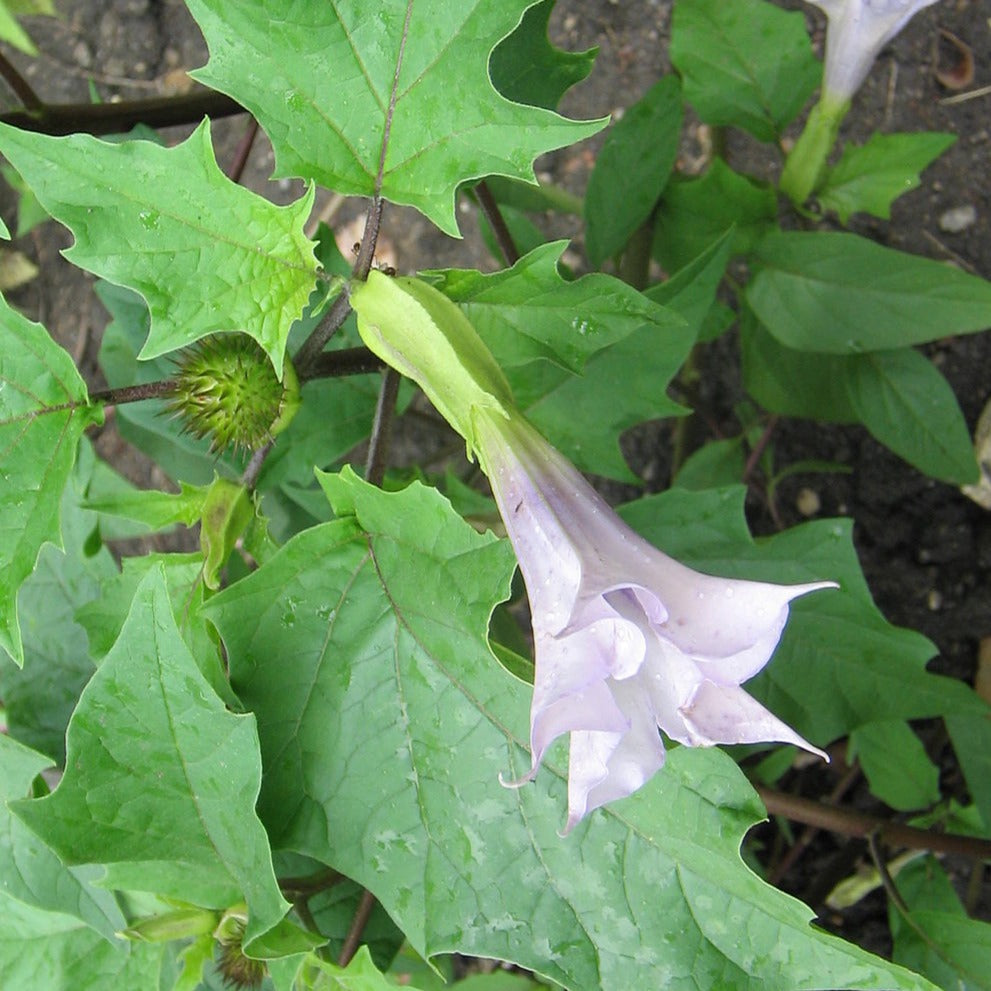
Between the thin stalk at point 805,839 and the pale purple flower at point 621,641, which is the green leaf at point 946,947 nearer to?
the thin stalk at point 805,839

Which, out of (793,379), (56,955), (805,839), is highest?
(793,379)

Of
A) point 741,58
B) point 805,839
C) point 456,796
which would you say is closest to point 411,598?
point 456,796

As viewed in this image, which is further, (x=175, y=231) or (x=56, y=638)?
(x=56, y=638)

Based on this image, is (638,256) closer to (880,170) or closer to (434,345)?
(880,170)

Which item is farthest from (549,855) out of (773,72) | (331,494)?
(773,72)

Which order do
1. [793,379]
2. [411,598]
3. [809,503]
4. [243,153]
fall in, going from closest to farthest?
1. [411,598]
2. [243,153]
3. [793,379]
4. [809,503]

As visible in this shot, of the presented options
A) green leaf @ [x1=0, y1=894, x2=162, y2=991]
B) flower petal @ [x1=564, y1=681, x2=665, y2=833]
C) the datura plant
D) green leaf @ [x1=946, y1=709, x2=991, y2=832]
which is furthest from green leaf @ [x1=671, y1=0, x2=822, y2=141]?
green leaf @ [x1=0, y1=894, x2=162, y2=991]
